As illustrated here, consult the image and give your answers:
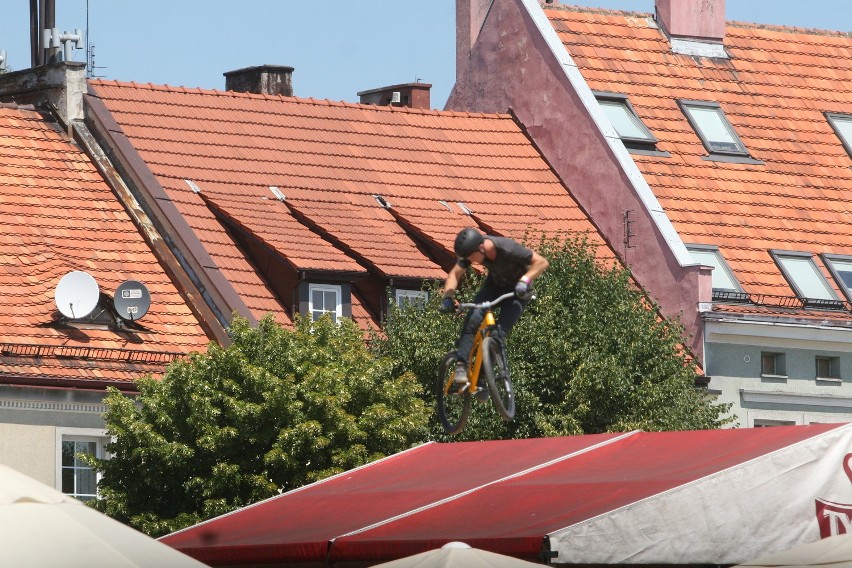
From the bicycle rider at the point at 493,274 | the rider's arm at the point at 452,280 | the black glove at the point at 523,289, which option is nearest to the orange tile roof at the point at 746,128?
the bicycle rider at the point at 493,274

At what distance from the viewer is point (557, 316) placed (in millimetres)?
33438

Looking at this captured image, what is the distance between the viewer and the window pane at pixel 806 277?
40312 millimetres

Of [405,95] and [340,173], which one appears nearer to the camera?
[340,173]

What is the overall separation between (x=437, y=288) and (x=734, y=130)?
34.5 ft

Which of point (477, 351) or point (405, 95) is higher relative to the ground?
point (405, 95)

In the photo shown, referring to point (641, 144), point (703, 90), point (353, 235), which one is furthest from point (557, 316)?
Answer: point (703, 90)

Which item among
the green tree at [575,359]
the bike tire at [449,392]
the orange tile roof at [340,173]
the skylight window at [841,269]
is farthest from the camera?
the skylight window at [841,269]

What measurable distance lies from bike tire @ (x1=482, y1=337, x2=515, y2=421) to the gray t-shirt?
1.62 feet

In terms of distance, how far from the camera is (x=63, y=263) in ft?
114

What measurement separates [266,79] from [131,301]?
1139cm

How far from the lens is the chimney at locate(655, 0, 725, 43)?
146 feet

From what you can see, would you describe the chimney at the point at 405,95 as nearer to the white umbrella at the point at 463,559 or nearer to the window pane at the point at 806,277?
the window pane at the point at 806,277

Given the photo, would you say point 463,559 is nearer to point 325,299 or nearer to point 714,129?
point 325,299

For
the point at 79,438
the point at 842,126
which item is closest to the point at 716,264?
the point at 842,126
